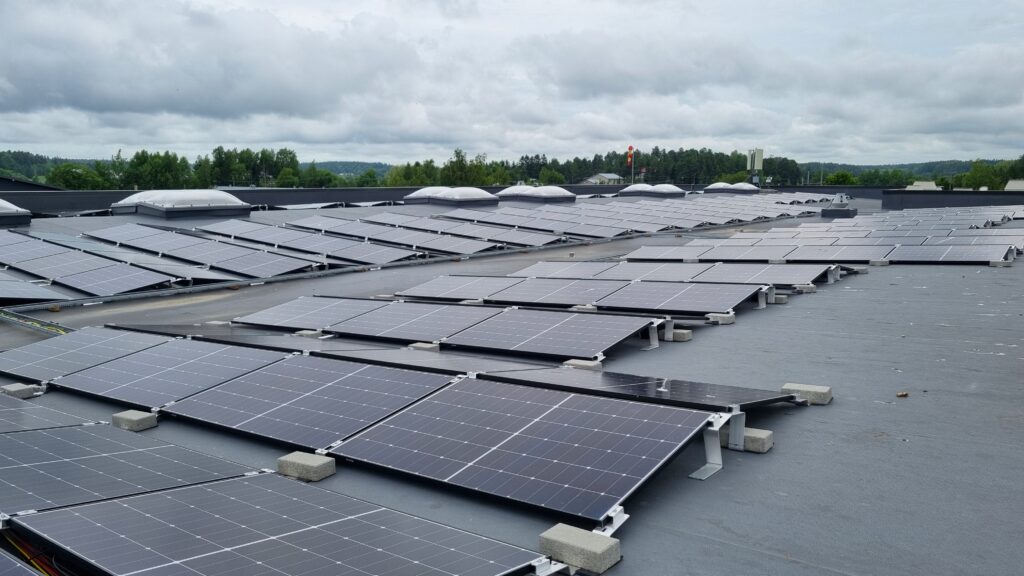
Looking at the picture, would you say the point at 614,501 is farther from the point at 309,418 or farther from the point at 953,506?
the point at 309,418

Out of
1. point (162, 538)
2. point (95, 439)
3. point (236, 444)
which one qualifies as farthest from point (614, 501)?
point (95, 439)

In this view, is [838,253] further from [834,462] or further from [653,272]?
[834,462]

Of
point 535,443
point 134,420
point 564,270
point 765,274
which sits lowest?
point 134,420

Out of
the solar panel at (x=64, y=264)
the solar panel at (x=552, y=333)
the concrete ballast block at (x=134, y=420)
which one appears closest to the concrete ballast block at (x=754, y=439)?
the solar panel at (x=552, y=333)

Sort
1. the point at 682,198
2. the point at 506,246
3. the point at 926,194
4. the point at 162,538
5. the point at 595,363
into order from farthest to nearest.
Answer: the point at 682,198
the point at 926,194
the point at 506,246
the point at 595,363
the point at 162,538

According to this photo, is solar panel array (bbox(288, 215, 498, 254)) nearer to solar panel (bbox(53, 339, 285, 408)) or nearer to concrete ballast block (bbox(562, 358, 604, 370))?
solar panel (bbox(53, 339, 285, 408))

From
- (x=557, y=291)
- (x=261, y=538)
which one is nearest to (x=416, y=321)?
(x=557, y=291)
